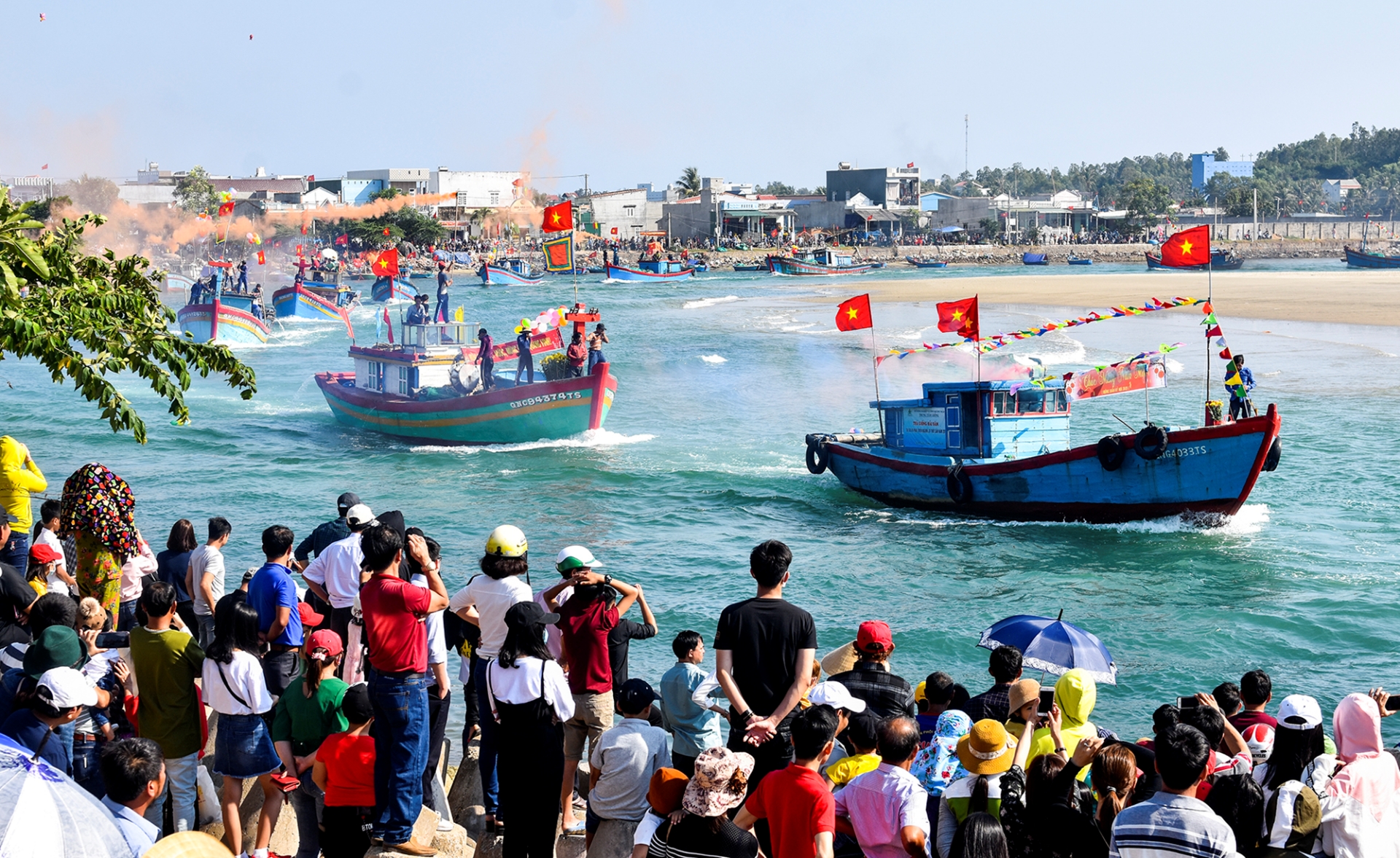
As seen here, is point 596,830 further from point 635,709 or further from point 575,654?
point 575,654

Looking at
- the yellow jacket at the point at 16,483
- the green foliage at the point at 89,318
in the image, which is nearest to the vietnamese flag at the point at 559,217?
the green foliage at the point at 89,318

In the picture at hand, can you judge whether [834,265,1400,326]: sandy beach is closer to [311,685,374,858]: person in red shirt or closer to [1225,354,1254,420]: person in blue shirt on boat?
[1225,354,1254,420]: person in blue shirt on boat

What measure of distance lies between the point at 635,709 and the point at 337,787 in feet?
5.09

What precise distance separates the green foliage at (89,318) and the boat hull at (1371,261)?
115075 millimetres

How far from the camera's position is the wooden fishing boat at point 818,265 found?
385 ft

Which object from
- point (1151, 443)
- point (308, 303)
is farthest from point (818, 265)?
point (1151, 443)

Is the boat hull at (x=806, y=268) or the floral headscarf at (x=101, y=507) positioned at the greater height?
the boat hull at (x=806, y=268)

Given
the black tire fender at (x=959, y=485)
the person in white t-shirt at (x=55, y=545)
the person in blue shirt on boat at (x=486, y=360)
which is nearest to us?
the person in white t-shirt at (x=55, y=545)

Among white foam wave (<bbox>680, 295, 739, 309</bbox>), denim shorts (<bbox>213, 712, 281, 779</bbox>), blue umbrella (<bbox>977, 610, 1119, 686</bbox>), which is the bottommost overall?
blue umbrella (<bbox>977, 610, 1119, 686</bbox>)

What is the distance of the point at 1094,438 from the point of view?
31.9 m

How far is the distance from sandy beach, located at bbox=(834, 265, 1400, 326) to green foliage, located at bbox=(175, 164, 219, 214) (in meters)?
63.8

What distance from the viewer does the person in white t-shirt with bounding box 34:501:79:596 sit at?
30.7 ft

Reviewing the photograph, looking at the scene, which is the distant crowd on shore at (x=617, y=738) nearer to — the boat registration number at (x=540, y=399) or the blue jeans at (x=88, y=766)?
the blue jeans at (x=88, y=766)


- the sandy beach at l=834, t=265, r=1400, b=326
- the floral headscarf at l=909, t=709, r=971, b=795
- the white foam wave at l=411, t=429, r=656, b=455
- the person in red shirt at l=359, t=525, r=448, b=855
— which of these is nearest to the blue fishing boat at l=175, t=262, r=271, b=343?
the white foam wave at l=411, t=429, r=656, b=455
